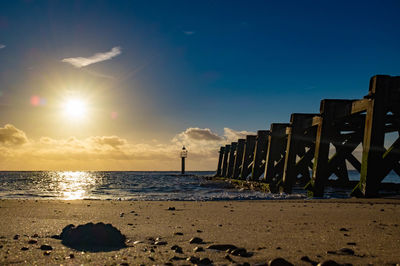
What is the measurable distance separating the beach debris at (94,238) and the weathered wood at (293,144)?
8356mm

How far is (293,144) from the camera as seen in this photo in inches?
432

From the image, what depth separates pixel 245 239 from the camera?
340cm

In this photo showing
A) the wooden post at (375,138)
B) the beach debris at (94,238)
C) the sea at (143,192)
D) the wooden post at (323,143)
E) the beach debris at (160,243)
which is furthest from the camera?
the sea at (143,192)

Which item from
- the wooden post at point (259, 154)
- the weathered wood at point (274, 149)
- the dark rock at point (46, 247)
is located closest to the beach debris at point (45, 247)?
the dark rock at point (46, 247)

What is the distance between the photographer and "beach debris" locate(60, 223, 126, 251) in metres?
3.03

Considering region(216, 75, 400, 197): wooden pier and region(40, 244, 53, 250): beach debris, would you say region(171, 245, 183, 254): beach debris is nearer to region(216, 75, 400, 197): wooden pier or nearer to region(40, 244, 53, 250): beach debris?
region(40, 244, 53, 250): beach debris

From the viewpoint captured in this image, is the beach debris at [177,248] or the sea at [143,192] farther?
the sea at [143,192]

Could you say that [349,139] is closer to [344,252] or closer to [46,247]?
[344,252]

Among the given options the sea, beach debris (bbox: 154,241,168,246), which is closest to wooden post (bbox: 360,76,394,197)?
the sea

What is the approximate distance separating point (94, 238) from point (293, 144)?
883 centimetres

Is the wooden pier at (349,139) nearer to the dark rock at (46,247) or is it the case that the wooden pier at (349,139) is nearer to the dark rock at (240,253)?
the dark rock at (240,253)

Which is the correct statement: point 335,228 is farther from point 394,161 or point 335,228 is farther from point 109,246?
point 394,161

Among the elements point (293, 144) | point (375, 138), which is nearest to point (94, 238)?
point (375, 138)

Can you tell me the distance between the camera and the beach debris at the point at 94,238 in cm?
303
